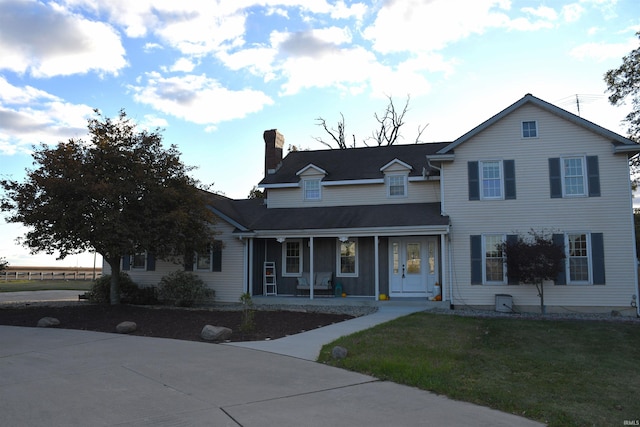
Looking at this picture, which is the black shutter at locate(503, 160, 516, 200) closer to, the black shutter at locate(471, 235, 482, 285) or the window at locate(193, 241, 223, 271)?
the black shutter at locate(471, 235, 482, 285)

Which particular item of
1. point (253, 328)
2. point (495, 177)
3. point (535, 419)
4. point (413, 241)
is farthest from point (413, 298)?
point (535, 419)

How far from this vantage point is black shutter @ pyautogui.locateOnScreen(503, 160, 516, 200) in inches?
652

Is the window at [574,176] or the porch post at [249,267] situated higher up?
the window at [574,176]

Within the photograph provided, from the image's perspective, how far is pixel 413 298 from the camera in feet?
58.4

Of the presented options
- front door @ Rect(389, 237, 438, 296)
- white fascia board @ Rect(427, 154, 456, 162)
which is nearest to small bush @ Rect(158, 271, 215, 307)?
front door @ Rect(389, 237, 438, 296)

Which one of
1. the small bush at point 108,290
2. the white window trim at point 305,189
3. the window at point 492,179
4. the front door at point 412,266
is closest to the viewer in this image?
the window at point 492,179

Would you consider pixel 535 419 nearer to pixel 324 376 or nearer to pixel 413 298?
pixel 324 376

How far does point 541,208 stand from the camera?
53.5 ft

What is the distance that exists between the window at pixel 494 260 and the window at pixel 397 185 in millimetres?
4062

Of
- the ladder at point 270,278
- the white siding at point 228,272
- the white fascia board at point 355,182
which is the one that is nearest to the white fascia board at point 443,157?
the white fascia board at point 355,182

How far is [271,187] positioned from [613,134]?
12.6m

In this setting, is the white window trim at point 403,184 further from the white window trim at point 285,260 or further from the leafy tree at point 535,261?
the leafy tree at point 535,261

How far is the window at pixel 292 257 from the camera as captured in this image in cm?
1959

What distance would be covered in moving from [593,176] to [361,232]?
7690 mm
